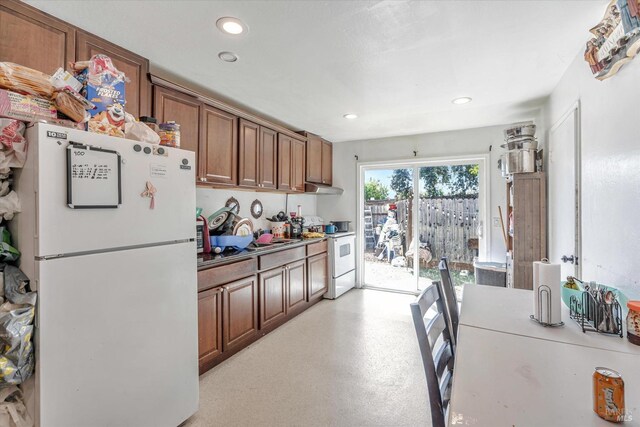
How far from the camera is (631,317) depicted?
1.15 metres

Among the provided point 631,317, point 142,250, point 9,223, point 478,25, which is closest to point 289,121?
point 478,25

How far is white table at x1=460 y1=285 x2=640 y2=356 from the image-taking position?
1.17 metres

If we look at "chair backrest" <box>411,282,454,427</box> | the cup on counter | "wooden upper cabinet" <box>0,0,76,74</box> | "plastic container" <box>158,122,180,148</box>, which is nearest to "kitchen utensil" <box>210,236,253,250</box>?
the cup on counter

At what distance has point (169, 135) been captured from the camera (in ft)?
5.98

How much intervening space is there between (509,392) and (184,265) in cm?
167

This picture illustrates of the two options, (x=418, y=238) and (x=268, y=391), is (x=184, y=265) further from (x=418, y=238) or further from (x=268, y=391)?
(x=418, y=238)

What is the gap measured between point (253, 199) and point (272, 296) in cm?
132

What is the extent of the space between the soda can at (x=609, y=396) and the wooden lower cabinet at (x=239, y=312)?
7.57ft

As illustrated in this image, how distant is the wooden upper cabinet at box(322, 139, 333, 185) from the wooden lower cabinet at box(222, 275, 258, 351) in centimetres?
239

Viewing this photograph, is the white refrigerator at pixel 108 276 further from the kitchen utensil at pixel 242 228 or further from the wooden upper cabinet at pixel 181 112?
the kitchen utensil at pixel 242 228

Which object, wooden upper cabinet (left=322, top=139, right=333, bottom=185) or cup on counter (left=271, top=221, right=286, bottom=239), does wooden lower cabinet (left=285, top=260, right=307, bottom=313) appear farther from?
wooden upper cabinet (left=322, top=139, right=333, bottom=185)

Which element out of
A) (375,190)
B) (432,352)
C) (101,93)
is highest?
(101,93)

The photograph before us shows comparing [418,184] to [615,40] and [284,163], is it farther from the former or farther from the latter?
[615,40]

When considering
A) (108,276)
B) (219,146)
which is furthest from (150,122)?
(219,146)
